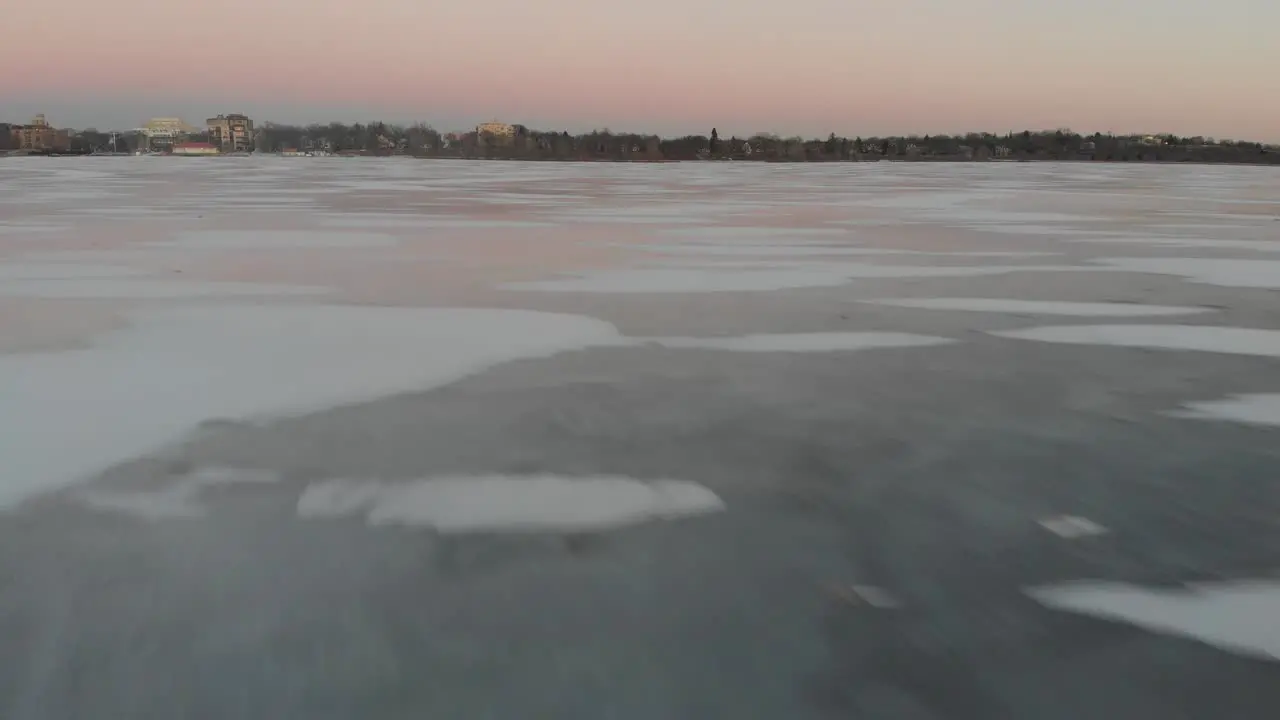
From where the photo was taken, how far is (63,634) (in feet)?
4.94

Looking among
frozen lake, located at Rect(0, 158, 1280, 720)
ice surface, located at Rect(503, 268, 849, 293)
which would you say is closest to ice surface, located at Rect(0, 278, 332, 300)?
frozen lake, located at Rect(0, 158, 1280, 720)

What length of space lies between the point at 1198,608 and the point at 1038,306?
3142mm

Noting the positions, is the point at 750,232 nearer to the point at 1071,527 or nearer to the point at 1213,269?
the point at 1213,269

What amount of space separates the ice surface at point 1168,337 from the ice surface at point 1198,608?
2.15 m

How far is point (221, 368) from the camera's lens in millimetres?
3242

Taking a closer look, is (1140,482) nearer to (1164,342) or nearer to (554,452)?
(554,452)

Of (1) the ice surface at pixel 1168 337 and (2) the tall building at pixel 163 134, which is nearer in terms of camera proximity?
(1) the ice surface at pixel 1168 337

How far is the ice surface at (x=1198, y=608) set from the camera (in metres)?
1.51

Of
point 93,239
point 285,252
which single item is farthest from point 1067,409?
point 93,239

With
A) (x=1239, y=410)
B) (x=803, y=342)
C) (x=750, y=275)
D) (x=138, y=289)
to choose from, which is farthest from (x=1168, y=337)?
(x=138, y=289)

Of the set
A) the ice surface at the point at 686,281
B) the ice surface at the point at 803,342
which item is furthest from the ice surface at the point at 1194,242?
the ice surface at the point at 803,342

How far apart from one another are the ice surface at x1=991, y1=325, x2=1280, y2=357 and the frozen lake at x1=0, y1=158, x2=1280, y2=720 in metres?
0.03

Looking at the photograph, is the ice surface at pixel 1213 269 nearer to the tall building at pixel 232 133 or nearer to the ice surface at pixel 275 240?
the ice surface at pixel 275 240

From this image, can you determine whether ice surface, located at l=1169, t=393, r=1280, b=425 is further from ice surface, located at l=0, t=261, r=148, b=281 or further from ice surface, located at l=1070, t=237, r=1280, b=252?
ice surface, located at l=0, t=261, r=148, b=281
